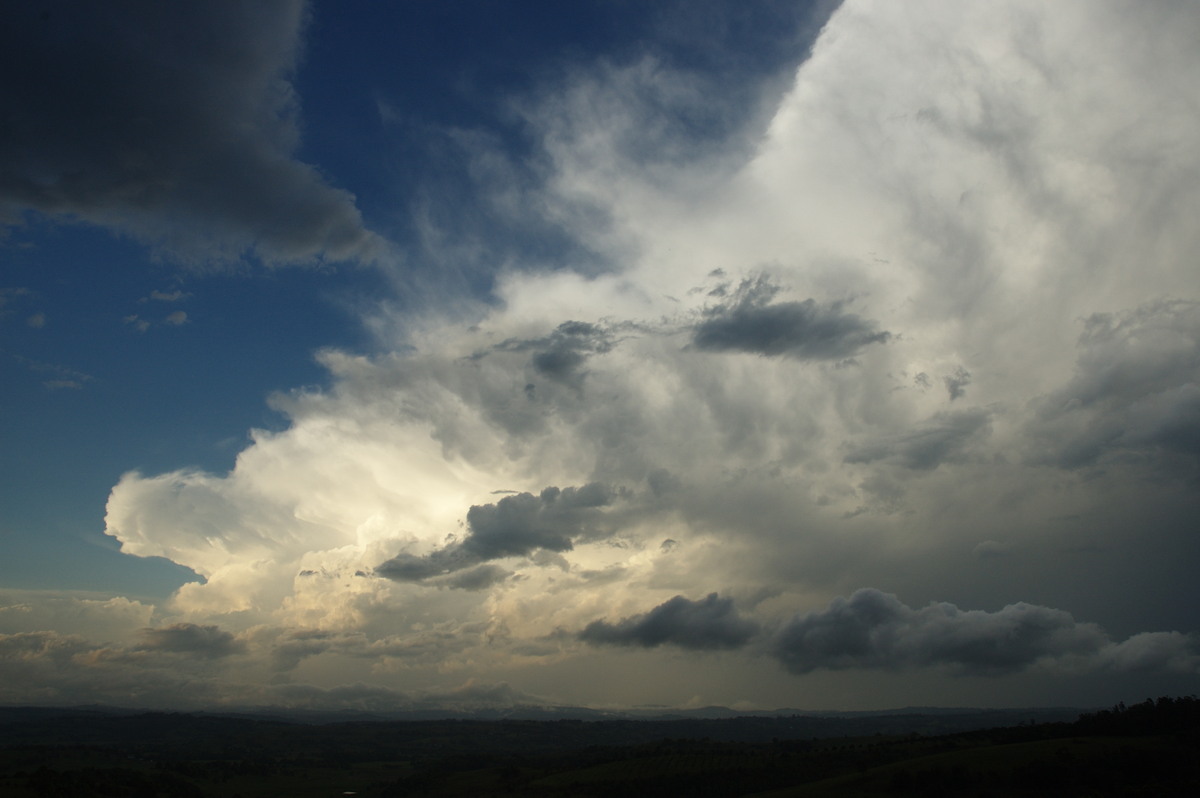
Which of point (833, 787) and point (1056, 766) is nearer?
point (1056, 766)

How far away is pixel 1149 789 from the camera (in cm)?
Answer: 14375

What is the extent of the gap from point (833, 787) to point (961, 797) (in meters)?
39.4

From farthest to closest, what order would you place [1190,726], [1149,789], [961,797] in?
[1190,726]
[961,797]
[1149,789]

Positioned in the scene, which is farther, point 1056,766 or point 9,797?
point 9,797

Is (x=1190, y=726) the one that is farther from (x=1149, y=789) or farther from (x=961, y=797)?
(x=961, y=797)

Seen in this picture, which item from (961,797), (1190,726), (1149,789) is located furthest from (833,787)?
(1190,726)

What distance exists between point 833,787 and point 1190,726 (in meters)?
100

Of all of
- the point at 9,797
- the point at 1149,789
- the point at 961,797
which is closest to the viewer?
the point at 1149,789

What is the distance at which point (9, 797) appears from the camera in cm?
19775

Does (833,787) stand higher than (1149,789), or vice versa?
(1149,789)

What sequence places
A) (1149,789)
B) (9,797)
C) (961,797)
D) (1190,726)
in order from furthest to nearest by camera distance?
(9,797) → (1190,726) → (961,797) → (1149,789)

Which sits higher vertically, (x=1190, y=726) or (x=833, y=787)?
(x=1190, y=726)

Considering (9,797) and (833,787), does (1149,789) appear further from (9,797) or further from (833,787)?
(9,797)

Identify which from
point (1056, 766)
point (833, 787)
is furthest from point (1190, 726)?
point (833, 787)
